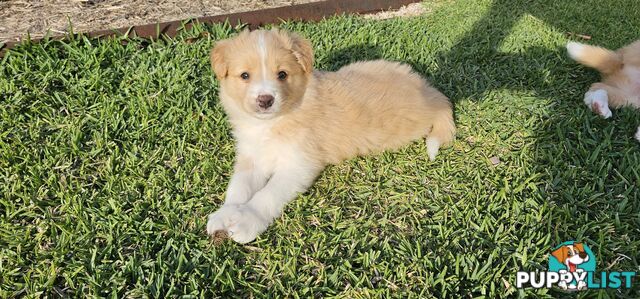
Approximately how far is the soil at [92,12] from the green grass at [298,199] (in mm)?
609

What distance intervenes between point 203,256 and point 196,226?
243mm

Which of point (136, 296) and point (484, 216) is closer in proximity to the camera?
point (136, 296)

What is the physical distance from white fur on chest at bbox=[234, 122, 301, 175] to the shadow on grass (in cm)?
132

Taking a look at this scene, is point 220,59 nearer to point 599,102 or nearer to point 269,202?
point 269,202

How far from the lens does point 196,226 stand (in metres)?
2.51

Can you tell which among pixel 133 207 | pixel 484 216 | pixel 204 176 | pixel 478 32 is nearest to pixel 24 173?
pixel 133 207

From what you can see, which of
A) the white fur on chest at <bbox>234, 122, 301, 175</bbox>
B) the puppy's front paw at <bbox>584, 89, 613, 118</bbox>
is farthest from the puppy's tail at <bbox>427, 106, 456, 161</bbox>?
the puppy's front paw at <bbox>584, 89, 613, 118</bbox>

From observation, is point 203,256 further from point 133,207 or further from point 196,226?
point 133,207

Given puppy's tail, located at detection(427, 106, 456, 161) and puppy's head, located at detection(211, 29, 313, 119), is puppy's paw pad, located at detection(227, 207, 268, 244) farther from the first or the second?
puppy's tail, located at detection(427, 106, 456, 161)

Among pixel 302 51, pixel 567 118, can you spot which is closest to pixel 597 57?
pixel 567 118

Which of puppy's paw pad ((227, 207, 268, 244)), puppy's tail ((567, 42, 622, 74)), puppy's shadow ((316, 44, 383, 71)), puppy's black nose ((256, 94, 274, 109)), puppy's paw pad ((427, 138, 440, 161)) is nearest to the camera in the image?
puppy's paw pad ((227, 207, 268, 244))

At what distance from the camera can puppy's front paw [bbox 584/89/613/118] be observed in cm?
335

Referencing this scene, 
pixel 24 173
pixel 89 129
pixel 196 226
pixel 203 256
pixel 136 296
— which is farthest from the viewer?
pixel 89 129

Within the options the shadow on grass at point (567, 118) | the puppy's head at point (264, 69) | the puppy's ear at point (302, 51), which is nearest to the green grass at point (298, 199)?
the shadow on grass at point (567, 118)
